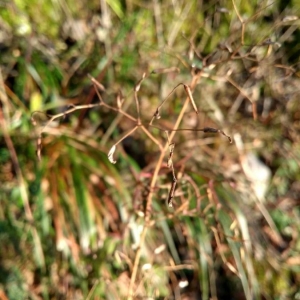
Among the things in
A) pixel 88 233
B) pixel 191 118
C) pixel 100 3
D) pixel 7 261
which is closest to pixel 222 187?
pixel 191 118

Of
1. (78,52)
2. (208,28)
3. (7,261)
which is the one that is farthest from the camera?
(208,28)

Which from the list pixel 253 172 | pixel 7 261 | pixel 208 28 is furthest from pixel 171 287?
pixel 208 28

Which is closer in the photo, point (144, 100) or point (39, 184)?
point (39, 184)

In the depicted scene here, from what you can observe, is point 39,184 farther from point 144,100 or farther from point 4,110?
point 144,100

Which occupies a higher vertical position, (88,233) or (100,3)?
(100,3)

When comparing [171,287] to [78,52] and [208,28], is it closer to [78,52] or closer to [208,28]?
[78,52]

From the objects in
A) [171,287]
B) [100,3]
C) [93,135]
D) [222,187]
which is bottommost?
[171,287]

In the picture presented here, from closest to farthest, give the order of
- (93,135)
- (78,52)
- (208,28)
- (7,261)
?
1. (7,261)
2. (93,135)
3. (78,52)
4. (208,28)
